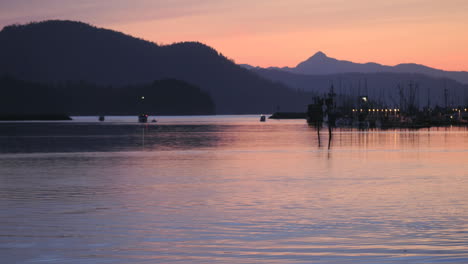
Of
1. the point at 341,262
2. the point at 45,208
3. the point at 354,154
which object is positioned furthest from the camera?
the point at 354,154

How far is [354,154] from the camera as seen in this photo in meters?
38.7

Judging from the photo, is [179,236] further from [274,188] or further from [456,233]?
[274,188]

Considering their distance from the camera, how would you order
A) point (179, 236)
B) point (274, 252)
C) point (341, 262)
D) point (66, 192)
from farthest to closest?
1. point (66, 192)
2. point (179, 236)
3. point (274, 252)
4. point (341, 262)

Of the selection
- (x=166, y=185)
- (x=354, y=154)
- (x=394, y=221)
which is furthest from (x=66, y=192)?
(x=354, y=154)

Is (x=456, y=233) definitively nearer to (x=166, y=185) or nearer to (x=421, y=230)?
(x=421, y=230)

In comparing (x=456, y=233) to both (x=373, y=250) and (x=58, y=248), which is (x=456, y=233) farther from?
(x=58, y=248)

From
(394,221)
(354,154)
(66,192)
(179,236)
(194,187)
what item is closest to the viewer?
(179,236)

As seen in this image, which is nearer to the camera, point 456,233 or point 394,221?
point 456,233

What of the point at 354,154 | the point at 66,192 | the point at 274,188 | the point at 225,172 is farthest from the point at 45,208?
the point at 354,154

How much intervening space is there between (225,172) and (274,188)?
20.7ft

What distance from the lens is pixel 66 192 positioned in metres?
20.3

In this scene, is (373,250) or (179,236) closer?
(373,250)

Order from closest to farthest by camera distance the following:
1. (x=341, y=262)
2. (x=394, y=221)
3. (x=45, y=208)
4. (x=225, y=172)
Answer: (x=341, y=262), (x=394, y=221), (x=45, y=208), (x=225, y=172)

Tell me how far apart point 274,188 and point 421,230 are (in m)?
8.25
